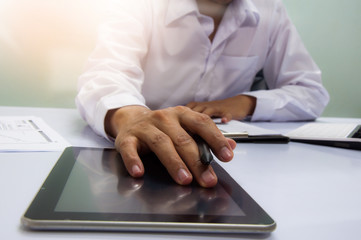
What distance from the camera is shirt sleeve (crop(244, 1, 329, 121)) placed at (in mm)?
1048

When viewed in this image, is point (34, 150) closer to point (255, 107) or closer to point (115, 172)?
point (115, 172)

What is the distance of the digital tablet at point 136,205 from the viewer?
0.25m

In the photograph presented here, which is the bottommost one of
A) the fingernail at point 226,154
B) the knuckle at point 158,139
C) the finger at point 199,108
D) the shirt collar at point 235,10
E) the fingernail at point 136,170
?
the finger at point 199,108

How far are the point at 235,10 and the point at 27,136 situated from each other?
2.74 feet

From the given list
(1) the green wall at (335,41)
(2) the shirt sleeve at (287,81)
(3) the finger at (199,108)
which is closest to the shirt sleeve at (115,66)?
(3) the finger at (199,108)

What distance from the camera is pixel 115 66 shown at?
0.86 meters

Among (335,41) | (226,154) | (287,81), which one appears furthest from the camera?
(335,41)

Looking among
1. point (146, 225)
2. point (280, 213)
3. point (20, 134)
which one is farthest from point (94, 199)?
point (20, 134)

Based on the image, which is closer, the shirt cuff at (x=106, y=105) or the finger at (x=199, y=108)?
the shirt cuff at (x=106, y=105)

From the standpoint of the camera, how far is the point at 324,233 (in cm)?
28

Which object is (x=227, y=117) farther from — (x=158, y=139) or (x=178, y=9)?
(x=158, y=139)

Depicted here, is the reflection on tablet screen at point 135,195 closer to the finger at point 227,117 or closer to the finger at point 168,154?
the finger at point 168,154

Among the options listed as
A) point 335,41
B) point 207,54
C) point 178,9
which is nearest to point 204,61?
point 207,54

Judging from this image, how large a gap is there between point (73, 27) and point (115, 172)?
3.83 ft
